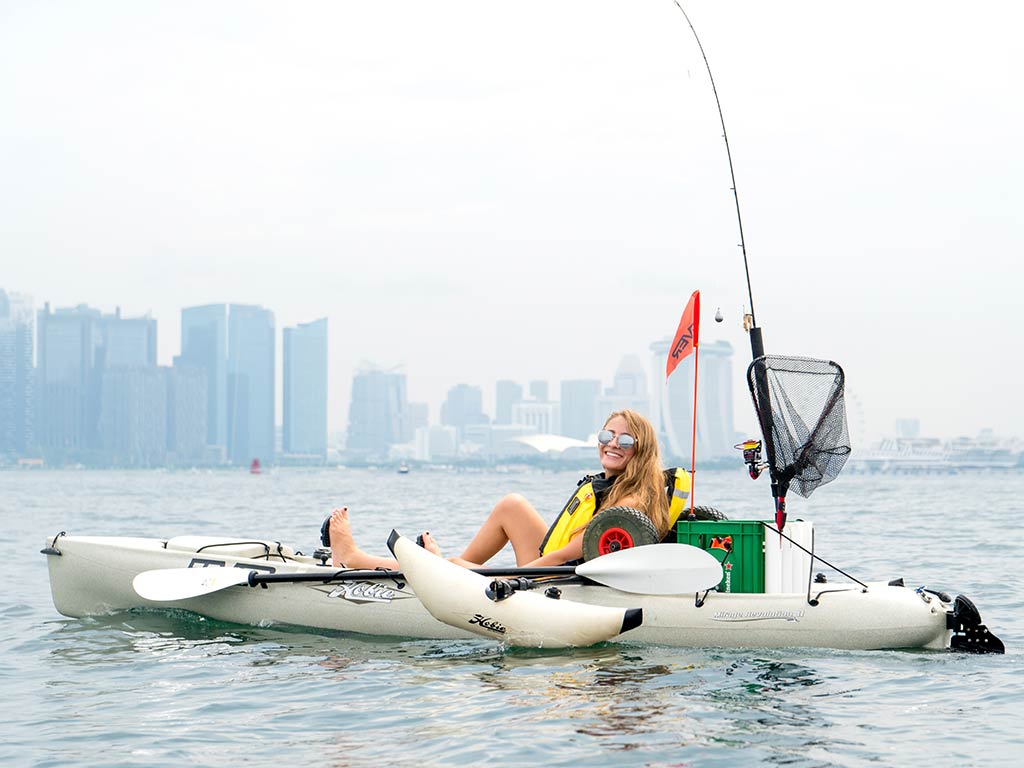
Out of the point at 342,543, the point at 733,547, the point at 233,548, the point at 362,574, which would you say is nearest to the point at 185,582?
the point at 233,548

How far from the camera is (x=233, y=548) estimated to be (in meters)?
9.33

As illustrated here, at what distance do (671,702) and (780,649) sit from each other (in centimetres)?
146

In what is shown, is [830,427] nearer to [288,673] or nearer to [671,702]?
[671,702]

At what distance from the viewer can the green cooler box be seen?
7.50m

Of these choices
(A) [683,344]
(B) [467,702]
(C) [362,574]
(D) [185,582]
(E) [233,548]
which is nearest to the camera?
(B) [467,702]

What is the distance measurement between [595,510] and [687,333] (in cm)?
141

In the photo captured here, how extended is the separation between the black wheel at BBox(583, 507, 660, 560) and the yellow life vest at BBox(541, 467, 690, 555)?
28 cm

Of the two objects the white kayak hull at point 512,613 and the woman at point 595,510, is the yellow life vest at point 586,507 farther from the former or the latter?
the white kayak hull at point 512,613

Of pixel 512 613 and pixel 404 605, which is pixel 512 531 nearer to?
pixel 404 605

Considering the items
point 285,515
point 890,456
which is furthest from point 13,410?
point 285,515

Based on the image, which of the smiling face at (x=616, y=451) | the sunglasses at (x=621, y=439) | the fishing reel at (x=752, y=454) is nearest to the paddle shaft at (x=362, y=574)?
the smiling face at (x=616, y=451)

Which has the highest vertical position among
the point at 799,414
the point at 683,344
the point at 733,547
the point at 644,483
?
the point at 683,344

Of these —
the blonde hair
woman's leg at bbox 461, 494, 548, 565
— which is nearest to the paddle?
the blonde hair

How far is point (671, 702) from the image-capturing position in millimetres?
6250
